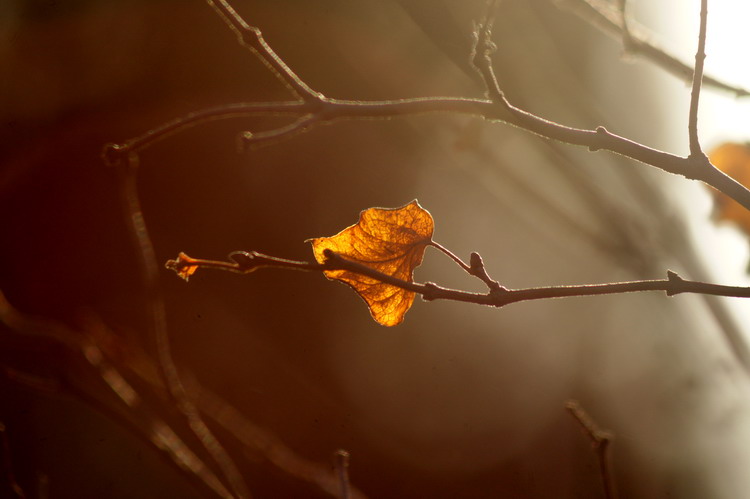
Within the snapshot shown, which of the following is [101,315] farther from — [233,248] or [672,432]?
[672,432]

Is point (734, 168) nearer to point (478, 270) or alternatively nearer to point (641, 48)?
point (641, 48)

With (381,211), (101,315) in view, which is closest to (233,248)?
(101,315)

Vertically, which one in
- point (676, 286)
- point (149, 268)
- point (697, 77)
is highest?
point (697, 77)

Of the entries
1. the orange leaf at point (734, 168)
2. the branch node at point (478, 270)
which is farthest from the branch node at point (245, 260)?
the orange leaf at point (734, 168)

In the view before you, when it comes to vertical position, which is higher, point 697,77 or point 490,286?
point 697,77

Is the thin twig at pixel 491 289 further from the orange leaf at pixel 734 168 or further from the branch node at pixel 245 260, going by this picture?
the orange leaf at pixel 734 168

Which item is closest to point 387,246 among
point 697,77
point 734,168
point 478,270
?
point 478,270

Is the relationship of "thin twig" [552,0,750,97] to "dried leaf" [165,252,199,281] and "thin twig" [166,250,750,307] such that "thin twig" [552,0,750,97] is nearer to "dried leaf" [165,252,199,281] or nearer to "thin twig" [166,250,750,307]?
"thin twig" [166,250,750,307]
